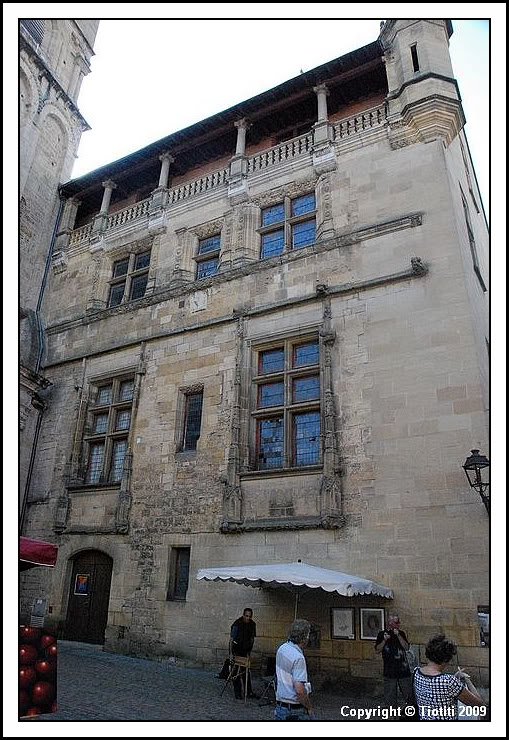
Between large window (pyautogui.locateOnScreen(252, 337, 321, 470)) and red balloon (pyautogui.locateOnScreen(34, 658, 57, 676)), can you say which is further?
large window (pyautogui.locateOnScreen(252, 337, 321, 470))

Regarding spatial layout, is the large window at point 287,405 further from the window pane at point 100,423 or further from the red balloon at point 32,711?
the red balloon at point 32,711

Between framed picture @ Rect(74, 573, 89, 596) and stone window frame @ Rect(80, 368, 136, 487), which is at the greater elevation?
stone window frame @ Rect(80, 368, 136, 487)

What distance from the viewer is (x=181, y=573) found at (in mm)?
10805

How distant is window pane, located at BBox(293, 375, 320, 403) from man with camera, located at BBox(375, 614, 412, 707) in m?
4.75

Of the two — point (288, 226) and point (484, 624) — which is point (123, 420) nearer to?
point (288, 226)

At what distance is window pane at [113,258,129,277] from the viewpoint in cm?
1580

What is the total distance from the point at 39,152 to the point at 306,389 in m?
12.6

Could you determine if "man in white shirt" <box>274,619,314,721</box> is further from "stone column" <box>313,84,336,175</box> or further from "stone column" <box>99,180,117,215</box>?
"stone column" <box>99,180,117,215</box>

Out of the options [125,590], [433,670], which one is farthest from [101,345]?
[433,670]

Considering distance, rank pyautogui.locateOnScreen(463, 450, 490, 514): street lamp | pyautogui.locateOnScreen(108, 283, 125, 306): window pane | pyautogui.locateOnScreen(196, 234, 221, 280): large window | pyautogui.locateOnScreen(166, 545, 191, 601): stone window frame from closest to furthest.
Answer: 1. pyautogui.locateOnScreen(463, 450, 490, 514): street lamp
2. pyautogui.locateOnScreen(166, 545, 191, 601): stone window frame
3. pyautogui.locateOnScreen(196, 234, 221, 280): large window
4. pyautogui.locateOnScreen(108, 283, 125, 306): window pane

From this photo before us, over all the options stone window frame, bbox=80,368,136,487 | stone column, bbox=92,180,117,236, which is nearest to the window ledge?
stone window frame, bbox=80,368,136,487

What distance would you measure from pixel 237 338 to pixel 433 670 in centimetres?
883

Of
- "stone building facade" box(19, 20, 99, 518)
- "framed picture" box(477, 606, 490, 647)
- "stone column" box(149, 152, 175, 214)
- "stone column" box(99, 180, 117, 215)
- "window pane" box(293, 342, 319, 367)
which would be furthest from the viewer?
"stone column" box(99, 180, 117, 215)

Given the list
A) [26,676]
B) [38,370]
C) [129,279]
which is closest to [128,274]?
[129,279]
